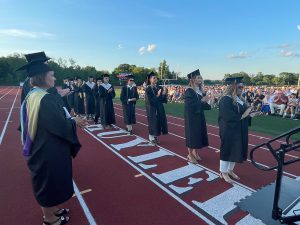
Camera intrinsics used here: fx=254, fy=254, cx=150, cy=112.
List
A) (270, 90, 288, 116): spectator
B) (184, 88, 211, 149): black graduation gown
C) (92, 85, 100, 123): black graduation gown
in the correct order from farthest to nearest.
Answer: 1. (270, 90, 288, 116): spectator
2. (92, 85, 100, 123): black graduation gown
3. (184, 88, 211, 149): black graduation gown

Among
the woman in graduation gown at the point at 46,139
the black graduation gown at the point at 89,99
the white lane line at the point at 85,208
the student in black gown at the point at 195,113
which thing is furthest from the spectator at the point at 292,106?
the woman in graduation gown at the point at 46,139

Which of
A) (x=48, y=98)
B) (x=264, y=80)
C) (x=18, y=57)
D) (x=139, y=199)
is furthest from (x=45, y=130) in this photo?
(x=18, y=57)

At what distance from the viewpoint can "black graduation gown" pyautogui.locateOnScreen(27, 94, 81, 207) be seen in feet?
10.7

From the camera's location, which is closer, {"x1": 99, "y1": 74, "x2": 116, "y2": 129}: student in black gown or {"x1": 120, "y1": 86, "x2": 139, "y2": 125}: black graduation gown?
{"x1": 120, "y1": 86, "x2": 139, "y2": 125}: black graduation gown

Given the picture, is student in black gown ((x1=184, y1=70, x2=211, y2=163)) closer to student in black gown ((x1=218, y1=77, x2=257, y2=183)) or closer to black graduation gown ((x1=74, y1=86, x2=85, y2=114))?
student in black gown ((x1=218, y1=77, x2=257, y2=183))

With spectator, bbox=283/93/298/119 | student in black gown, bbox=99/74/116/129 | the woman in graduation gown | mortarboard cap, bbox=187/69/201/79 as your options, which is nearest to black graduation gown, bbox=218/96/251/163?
mortarboard cap, bbox=187/69/201/79

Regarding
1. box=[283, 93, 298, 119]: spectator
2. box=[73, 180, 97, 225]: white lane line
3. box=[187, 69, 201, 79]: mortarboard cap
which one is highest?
box=[187, 69, 201, 79]: mortarboard cap

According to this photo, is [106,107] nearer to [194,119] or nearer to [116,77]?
[194,119]

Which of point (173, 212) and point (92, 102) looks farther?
point (92, 102)

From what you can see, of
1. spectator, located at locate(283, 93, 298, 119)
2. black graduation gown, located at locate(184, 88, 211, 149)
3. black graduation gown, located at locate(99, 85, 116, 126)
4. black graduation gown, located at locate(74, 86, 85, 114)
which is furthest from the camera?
spectator, located at locate(283, 93, 298, 119)

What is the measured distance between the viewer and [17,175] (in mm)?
5535

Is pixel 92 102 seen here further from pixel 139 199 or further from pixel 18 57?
pixel 18 57

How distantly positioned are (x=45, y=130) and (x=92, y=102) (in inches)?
417

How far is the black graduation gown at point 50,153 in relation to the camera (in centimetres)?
326
